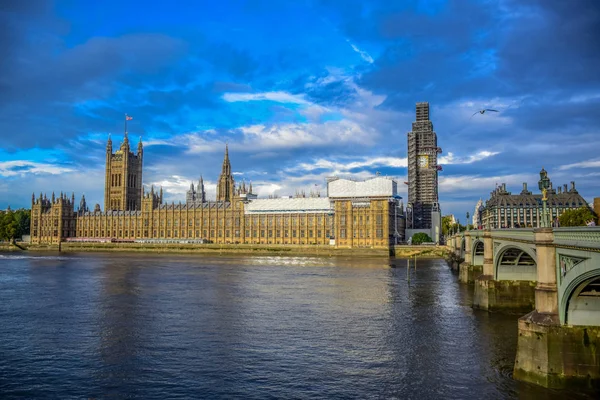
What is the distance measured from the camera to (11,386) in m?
25.7

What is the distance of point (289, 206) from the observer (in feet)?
570

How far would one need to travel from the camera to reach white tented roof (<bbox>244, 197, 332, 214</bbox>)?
169000 millimetres

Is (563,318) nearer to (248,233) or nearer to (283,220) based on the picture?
(283,220)

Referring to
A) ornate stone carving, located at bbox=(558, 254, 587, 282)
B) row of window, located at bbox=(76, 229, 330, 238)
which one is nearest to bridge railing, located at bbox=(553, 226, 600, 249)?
ornate stone carving, located at bbox=(558, 254, 587, 282)

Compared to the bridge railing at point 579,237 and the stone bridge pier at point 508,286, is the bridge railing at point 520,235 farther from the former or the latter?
the bridge railing at point 579,237

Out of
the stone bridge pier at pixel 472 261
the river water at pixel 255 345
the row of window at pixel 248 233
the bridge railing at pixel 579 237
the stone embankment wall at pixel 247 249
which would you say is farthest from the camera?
the row of window at pixel 248 233

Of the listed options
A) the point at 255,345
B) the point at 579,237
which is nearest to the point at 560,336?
the point at 579,237

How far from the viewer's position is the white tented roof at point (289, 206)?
6654 inches

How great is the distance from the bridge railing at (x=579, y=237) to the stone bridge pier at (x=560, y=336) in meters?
0.60

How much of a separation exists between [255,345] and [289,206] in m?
140

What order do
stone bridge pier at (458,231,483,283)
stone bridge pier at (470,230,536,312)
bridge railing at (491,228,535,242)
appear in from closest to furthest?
bridge railing at (491,228,535,242), stone bridge pier at (470,230,536,312), stone bridge pier at (458,231,483,283)

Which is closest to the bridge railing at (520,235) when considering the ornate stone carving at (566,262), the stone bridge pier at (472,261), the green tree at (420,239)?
the ornate stone carving at (566,262)

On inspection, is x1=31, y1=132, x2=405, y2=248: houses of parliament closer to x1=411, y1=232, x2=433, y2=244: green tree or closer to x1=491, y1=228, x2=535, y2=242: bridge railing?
x1=411, y1=232, x2=433, y2=244: green tree

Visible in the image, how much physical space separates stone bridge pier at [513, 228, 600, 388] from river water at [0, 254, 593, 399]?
815 millimetres
